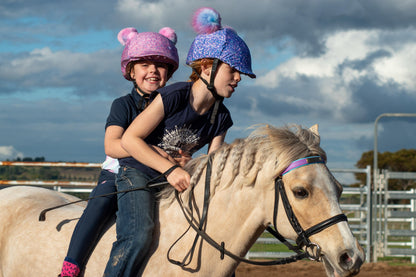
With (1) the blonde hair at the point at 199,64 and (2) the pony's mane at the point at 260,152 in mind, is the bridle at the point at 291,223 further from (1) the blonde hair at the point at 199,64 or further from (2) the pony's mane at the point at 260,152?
(1) the blonde hair at the point at 199,64

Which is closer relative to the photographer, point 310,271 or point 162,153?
point 162,153

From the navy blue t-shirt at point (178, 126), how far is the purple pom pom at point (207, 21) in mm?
365

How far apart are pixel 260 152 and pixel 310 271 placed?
710 cm

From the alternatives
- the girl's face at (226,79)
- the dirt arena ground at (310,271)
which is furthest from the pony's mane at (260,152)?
the dirt arena ground at (310,271)

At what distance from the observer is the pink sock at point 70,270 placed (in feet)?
9.50

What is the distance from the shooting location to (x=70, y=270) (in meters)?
2.90

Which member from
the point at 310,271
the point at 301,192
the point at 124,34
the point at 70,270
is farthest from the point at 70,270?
the point at 310,271

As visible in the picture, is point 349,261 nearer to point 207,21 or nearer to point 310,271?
point 207,21

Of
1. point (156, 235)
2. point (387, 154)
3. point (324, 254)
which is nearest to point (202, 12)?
point (156, 235)

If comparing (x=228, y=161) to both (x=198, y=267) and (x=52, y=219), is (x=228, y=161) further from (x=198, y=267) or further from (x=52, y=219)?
(x=52, y=219)

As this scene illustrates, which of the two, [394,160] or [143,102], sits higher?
[394,160]

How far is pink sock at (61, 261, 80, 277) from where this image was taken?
2.90 metres

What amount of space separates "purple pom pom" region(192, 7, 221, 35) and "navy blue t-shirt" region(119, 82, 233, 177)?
14.4 inches

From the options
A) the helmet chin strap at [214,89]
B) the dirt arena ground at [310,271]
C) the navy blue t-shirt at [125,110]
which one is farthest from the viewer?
the dirt arena ground at [310,271]
